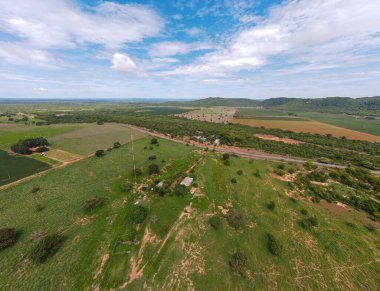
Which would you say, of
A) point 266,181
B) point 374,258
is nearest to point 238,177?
point 266,181

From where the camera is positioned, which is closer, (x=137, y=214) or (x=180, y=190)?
(x=137, y=214)

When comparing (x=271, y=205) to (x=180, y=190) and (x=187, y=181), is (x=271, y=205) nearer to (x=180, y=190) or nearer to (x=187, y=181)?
(x=187, y=181)

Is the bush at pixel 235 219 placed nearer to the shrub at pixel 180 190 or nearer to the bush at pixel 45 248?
the shrub at pixel 180 190

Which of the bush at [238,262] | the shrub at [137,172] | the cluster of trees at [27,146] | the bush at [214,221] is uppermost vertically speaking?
the cluster of trees at [27,146]

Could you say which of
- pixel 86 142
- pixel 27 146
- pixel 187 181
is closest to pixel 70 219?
pixel 187 181

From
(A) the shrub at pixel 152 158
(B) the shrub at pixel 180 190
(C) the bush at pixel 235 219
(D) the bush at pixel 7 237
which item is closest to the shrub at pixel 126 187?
(B) the shrub at pixel 180 190
